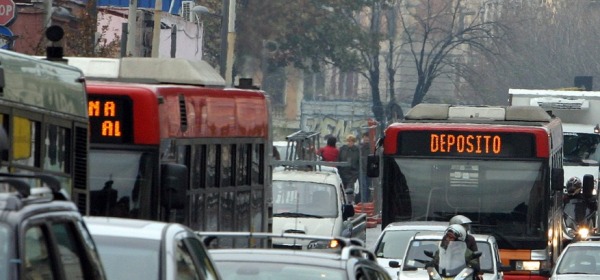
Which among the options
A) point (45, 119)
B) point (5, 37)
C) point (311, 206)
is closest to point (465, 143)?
point (311, 206)

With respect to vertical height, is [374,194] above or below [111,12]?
below

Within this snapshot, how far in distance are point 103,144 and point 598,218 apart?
1758 cm

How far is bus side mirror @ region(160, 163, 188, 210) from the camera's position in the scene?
12.7 m

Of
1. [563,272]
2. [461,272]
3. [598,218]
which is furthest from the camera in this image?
[598,218]

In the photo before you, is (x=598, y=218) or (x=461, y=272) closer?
(x=461, y=272)

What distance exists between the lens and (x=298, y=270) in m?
9.53

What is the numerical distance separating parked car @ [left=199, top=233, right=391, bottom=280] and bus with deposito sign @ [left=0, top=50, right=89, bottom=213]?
Answer: 4.04 ft

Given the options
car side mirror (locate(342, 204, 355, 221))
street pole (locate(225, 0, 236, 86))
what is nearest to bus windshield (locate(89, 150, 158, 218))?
car side mirror (locate(342, 204, 355, 221))

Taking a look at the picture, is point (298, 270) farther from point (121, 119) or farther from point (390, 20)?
Result: point (390, 20)

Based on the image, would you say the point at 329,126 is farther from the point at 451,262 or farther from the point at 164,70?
the point at 164,70

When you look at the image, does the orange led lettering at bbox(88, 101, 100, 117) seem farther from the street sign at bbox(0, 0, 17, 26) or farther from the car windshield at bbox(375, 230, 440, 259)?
the car windshield at bbox(375, 230, 440, 259)

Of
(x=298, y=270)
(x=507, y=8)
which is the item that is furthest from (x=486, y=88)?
(x=298, y=270)

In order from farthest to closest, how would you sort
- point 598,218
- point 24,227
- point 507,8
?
1. point 507,8
2. point 598,218
3. point 24,227

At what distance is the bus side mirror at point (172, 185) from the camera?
12711mm
